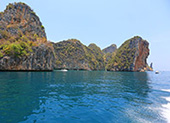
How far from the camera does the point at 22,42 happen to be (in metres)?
64.4

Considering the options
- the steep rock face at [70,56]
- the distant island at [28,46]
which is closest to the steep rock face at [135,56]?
the distant island at [28,46]

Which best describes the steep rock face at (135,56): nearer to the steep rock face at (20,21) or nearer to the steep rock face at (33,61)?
the steep rock face at (33,61)

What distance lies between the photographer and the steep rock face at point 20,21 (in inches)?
2923

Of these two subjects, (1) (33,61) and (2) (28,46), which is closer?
(2) (28,46)

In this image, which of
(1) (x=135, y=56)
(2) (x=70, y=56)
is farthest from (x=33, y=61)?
(1) (x=135, y=56)

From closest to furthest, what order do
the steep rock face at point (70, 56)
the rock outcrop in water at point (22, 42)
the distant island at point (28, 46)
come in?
the rock outcrop in water at point (22, 42) → the distant island at point (28, 46) → the steep rock face at point (70, 56)

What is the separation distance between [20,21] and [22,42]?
3422cm

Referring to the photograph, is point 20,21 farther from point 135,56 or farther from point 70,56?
point 135,56

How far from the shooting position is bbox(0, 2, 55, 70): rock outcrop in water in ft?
192

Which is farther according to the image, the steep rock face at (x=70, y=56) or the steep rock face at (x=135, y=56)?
the steep rock face at (x=70, y=56)

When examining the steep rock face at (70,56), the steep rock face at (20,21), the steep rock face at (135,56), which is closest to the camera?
the steep rock face at (20,21)

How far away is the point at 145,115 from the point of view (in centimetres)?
808

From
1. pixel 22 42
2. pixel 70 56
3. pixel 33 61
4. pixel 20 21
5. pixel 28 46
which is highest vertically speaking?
pixel 20 21

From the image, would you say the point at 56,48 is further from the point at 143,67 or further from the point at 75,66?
the point at 143,67
